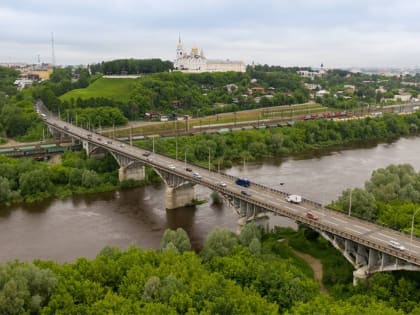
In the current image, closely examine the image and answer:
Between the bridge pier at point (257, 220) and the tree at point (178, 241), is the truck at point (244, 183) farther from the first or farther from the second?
the tree at point (178, 241)

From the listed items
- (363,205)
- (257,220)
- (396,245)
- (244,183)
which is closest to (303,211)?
(257,220)

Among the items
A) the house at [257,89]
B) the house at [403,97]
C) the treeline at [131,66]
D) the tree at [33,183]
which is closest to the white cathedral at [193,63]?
the treeline at [131,66]

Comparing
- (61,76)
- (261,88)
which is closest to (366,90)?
(261,88)

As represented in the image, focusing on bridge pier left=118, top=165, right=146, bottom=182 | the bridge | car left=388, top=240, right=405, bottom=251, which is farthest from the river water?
car left=388, top=240, right=405, bottom=251

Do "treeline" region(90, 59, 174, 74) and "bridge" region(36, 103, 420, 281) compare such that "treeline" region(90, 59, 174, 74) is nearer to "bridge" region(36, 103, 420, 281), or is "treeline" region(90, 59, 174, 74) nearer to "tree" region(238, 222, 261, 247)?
"bridge" region(36, 103, 420, 281)

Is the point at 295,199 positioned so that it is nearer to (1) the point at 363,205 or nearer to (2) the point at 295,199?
(2) the point at 295,199

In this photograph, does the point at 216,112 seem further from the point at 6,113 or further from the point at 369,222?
the point at 369,222

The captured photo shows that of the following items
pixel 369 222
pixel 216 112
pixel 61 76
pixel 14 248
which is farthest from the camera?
pixel 61 76
